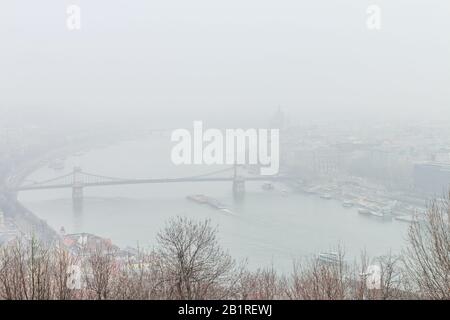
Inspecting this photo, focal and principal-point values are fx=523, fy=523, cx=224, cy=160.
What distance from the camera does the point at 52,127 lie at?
462 inches

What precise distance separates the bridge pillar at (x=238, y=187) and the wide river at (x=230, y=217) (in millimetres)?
125

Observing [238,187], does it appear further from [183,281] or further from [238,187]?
[183,281]

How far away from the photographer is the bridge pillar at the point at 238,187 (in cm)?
795

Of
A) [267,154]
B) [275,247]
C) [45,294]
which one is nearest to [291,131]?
[267,154]

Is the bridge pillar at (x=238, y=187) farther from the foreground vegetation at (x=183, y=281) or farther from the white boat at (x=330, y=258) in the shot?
the foreground vegetation at (x=183, y=281)

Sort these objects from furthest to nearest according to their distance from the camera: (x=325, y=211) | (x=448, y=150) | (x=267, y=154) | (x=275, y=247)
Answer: (x=267, y=154) → (x=448, y=150) → (x=325, y=211) → (x=275, y=247)

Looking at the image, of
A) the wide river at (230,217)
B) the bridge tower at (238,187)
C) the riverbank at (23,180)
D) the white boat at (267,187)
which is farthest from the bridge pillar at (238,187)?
the riverbank at (23,180)

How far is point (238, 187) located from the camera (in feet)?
26.9

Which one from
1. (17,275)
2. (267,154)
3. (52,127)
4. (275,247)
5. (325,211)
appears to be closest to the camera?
(17,275)

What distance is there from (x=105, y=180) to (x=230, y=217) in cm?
353

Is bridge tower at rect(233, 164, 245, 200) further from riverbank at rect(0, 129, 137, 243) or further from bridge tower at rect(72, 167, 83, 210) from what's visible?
riverbank at rect(0, 129, 137, 243)

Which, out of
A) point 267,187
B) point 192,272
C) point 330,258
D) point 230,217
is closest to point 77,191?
point 230,217

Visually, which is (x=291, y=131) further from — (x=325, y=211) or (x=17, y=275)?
(x=17, y=275)
